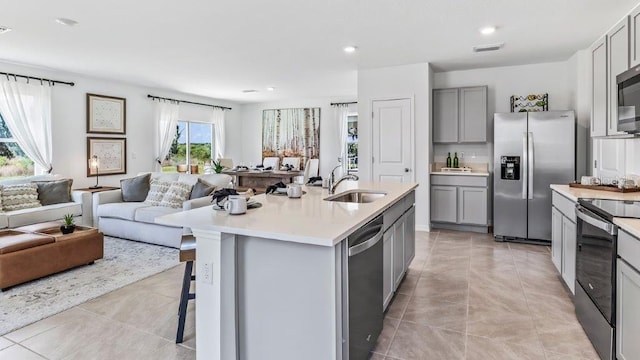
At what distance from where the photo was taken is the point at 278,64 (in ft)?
17.6

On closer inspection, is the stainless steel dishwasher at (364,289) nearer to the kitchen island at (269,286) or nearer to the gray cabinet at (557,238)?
the kitchen island at (269,286)

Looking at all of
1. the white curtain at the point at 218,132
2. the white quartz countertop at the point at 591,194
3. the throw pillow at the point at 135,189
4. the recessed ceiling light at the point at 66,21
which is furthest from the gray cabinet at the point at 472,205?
the white curtain at the point at 218,132

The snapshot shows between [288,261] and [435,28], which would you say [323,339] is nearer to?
[288,261]

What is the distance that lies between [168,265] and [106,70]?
3618 mm

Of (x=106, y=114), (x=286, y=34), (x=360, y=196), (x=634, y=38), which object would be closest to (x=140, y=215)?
(x=106, y=114)

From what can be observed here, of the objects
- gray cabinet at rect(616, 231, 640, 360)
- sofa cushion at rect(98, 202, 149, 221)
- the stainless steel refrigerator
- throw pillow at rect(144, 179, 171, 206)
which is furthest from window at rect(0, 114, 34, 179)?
gray cabinet at rect(616, 231, 640, 360)

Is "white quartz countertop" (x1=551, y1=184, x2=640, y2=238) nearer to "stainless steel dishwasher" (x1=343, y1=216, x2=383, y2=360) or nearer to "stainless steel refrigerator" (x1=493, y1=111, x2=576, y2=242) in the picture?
"stainless steel refrigerator" (x1=493, y1=111, x2=576, y2=242)

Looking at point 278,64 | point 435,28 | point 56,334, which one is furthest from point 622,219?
point 278,64

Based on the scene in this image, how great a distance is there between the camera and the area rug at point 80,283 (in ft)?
8.99

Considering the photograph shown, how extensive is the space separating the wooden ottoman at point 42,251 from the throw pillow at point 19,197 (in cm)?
104

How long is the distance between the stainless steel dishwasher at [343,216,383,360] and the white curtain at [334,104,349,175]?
661cm

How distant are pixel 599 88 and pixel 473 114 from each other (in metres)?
1.96

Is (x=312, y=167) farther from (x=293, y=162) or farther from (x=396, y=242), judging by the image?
(x=396, y=242)

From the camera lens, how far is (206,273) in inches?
70.3
